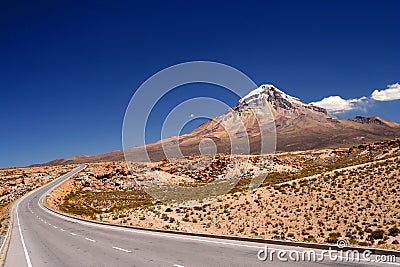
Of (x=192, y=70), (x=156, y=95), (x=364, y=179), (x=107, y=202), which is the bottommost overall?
(x=107, y=202)

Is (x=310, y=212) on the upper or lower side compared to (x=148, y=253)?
upper

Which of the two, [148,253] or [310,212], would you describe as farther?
[310,212]

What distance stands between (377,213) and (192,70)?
20478 mm

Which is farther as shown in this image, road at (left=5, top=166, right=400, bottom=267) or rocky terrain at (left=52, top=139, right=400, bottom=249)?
rocky terrain at (left=52, top=139, right=400, bottom=249)

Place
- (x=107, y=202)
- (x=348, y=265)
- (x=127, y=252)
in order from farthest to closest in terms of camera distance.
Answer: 1. (x=107, y=202)
2. (x=127, y=252)
3. (x=348, y=265)

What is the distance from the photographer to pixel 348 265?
32.8 ft

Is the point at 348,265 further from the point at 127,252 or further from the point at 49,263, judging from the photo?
the point at 49,263

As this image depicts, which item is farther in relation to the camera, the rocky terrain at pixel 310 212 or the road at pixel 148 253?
the rocky terrain at pixel 310 212

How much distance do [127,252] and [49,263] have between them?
3.32 m

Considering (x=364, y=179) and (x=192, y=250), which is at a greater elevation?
(x=364, y=179)

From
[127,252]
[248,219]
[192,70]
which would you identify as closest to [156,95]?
[192,70]

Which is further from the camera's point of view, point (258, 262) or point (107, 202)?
point (107, 202)

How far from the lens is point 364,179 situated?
3725cm

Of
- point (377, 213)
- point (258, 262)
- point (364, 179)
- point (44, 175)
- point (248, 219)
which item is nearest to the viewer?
point (258, 262)
